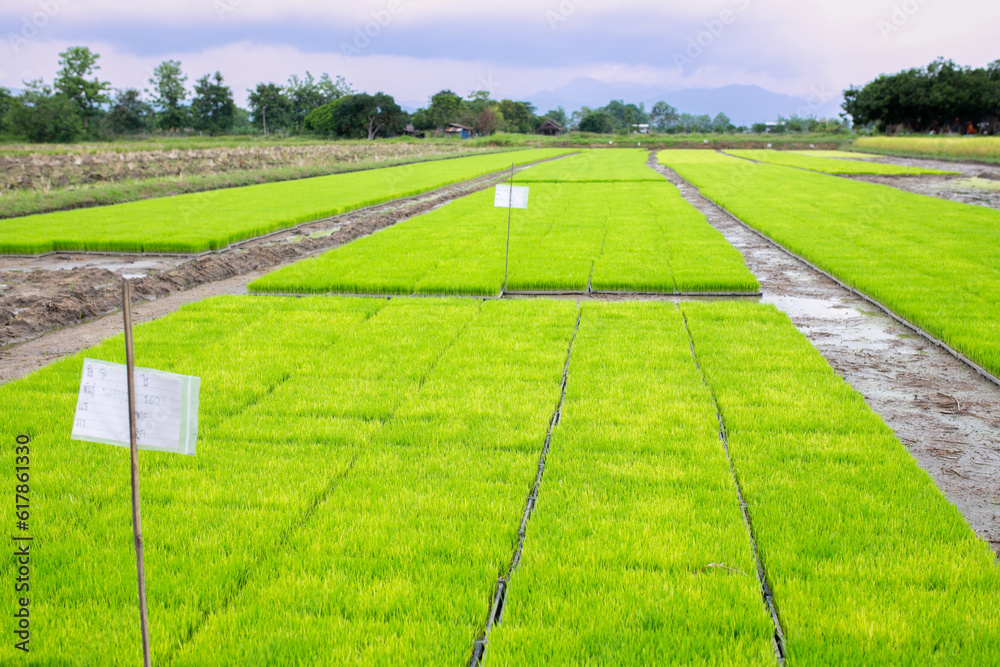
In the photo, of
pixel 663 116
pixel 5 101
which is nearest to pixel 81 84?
pixel 5 101

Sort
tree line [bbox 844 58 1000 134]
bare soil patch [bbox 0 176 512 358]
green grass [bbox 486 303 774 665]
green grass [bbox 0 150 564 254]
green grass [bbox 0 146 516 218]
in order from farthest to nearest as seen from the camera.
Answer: tree line [bbox 844 58 1000 134] < green grass [bbox 0 146 516 218] < green grass [bbox 0 150 564 254] < bare soil patch [bbox 0 176 512 358] < green grass [bbox 486 303 774 665]

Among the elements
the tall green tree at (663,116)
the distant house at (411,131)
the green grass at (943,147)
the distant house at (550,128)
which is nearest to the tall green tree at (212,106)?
the distant house at (411,131)

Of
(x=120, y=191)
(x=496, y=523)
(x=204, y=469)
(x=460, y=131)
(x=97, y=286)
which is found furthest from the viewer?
(x=460, y=131)

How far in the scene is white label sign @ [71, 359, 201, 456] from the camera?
2449 millimetres

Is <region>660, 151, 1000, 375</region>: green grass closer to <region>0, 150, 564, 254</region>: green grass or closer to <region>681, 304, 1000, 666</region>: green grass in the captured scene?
<region>681, 304, 1000, 666</region>: green grass

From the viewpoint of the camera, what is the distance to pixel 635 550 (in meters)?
3.73

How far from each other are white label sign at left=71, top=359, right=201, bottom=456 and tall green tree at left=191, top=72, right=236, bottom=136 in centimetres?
9237

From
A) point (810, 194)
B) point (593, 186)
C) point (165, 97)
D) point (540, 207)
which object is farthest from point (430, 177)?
point (165, 97)

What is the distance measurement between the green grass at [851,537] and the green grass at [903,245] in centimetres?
281

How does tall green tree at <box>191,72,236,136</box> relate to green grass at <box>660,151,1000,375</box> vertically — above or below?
above

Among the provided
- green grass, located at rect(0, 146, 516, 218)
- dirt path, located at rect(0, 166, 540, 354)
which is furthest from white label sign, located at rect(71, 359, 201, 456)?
green grass, located at rect(0, 146, 516, 218)

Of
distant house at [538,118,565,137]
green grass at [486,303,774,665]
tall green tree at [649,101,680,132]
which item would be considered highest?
tall green tree at [649,101,680,132]

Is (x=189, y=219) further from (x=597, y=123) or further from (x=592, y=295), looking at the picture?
(x=597, y=123)

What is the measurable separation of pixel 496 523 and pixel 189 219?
16170 mm
